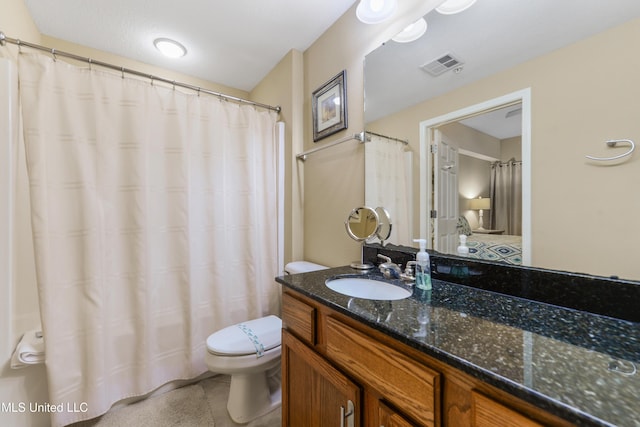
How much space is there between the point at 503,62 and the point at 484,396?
105cm

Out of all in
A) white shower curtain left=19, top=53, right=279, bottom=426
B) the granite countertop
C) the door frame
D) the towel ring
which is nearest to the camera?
the granite countertop

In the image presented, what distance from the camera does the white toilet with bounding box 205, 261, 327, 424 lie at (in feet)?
4.32

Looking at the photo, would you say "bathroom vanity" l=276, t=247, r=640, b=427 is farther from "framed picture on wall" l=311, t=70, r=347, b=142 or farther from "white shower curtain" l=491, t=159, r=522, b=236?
"framed picture on wall" l=311, t=70, r=347, b=142

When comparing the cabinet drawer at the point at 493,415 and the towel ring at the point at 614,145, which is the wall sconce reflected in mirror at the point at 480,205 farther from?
the cabinet drawer at the point at 493,415

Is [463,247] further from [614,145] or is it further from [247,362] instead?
[247,362]

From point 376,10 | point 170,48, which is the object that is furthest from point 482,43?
point 170,48

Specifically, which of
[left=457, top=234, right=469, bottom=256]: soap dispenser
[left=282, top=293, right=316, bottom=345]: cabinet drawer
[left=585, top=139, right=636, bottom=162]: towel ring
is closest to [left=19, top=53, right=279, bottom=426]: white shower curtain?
[left=282, top=293, right=316, bottom=345]: cabinet drawer

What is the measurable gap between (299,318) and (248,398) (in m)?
0.80

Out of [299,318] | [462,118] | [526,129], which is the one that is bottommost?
[299,318]

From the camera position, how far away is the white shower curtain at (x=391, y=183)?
1287 millimetres

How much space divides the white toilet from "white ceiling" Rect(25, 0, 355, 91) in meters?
1.92

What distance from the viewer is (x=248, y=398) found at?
1405mm

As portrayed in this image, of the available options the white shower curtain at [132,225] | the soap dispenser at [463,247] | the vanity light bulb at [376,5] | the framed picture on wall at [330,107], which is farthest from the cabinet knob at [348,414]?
the vanity light bulb at [376,5]

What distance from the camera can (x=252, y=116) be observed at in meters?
1.90
